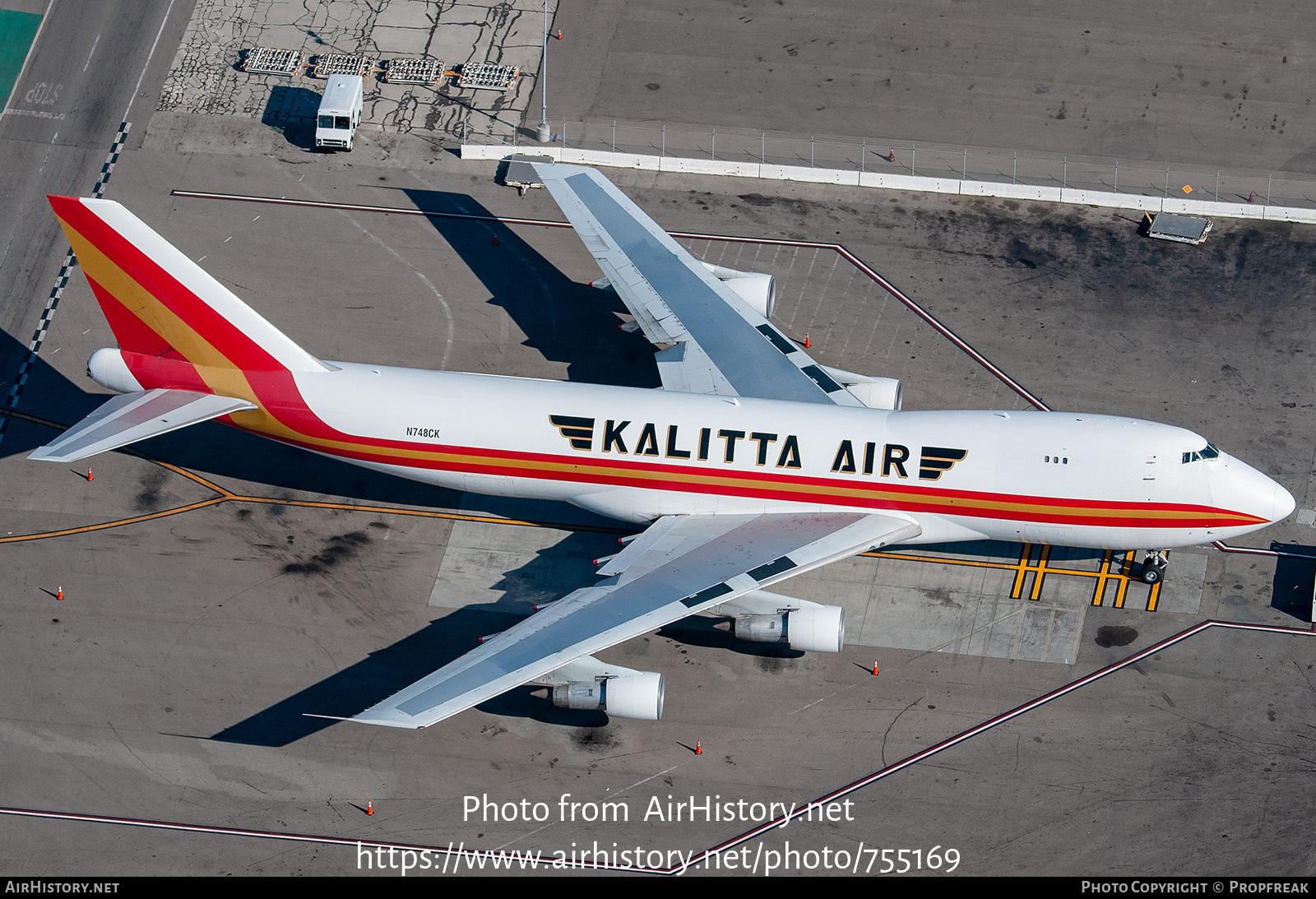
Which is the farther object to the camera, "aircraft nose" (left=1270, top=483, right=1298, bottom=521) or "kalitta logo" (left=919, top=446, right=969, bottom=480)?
"kalitta logo" (left=919, top=446, right=969, bottom=480)

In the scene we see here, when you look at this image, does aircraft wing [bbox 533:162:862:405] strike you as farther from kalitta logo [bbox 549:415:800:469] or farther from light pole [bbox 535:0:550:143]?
light pole [bbox 535:0:550:143]

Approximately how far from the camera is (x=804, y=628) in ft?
131

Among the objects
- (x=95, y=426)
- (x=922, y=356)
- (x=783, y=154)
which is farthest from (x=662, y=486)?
(x=783, y=154)

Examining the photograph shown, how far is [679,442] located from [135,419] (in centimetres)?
1777

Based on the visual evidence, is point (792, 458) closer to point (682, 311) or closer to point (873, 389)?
point (873, 389)

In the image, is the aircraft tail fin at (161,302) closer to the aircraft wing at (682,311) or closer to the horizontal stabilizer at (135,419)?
the horizontal stabilizer at (135,419)

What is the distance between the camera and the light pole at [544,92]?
59.9m

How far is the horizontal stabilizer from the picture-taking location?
1572 inches

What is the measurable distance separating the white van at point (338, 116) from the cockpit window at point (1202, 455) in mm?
38969

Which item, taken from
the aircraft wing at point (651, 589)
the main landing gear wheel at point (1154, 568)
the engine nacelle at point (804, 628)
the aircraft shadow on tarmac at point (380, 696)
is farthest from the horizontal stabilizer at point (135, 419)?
the main landing gear wheel at point (1154, 568)

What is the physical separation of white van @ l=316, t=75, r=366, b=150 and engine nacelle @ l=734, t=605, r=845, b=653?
106 ft

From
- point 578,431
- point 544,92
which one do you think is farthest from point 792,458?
point 544,92

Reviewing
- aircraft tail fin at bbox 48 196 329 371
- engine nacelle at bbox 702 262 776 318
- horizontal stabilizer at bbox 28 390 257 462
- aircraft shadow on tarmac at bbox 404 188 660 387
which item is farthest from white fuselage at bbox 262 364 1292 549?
engine nacelle at bbox 702 262 776 318

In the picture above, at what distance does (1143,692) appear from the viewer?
41156 mm
